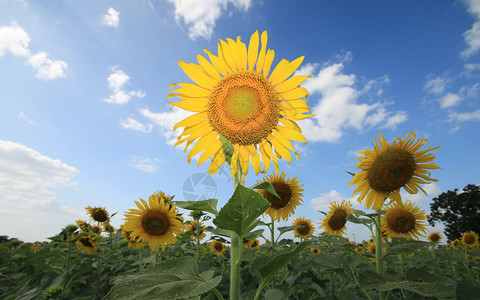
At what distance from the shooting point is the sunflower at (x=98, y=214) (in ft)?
25.7

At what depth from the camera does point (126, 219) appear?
188 inches

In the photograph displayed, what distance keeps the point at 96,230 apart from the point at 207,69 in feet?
27.3

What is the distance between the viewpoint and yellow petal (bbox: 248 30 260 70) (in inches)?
86.2

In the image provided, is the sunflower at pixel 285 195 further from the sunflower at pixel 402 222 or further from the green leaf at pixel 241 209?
the green leaf at pixel 241 209

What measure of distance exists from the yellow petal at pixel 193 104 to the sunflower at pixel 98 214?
23.0 feet

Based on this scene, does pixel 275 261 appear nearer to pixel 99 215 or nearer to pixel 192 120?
pixel 192 120

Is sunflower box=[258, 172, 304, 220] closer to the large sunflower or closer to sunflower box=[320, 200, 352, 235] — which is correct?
sunflower box=[320, 200, 352, 235]

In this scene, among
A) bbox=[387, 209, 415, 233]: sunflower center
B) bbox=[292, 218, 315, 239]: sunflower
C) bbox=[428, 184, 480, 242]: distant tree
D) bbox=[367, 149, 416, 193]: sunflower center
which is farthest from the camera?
bbox=[428, 184, 480, 242]: distant tree

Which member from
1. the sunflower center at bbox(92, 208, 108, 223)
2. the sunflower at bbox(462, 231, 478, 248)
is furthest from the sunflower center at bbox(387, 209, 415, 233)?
the sunflower at bbox(462, 231, 478, 248)

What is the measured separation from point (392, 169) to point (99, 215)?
7565 millimetres

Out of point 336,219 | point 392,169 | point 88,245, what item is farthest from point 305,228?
point 88,245

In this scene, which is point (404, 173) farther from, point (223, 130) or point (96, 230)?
point (96, 230)

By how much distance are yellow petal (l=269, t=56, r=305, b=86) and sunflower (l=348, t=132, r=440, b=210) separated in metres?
2.37

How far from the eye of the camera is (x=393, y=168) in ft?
12.3
